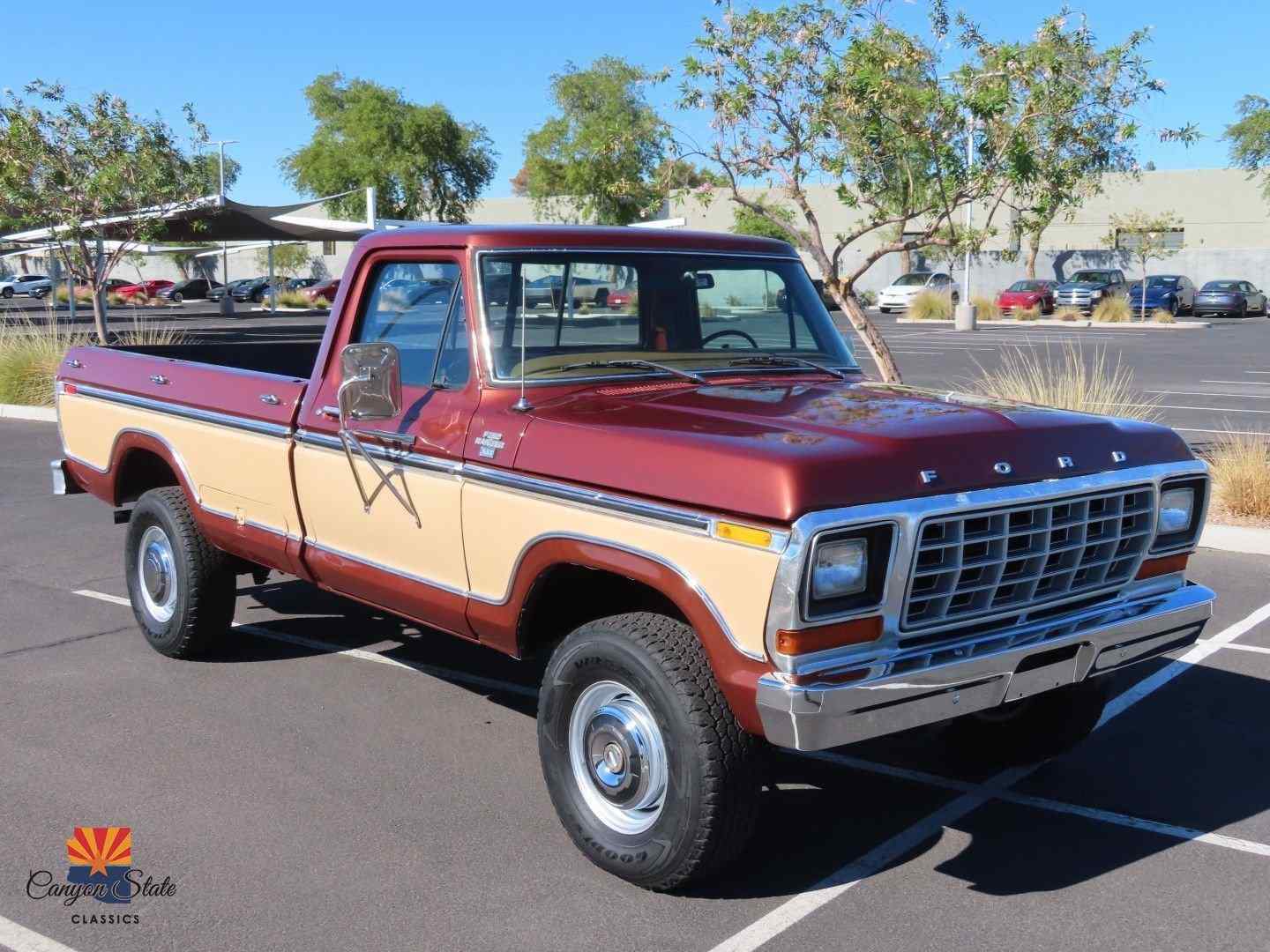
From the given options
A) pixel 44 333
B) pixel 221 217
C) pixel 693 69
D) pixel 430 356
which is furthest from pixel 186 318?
pixel 430 356

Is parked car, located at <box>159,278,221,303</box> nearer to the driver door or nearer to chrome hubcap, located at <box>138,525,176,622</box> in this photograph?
chrome hubcap, located at <box>138,525,176,622</box>

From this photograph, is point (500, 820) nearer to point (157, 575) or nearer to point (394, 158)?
point (157, 575)

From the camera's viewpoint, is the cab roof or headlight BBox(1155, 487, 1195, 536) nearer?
headlight BBox(1155, 487, 1195, 536)

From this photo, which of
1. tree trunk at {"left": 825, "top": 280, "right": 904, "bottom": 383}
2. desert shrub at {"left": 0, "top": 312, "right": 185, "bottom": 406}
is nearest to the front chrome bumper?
tree trunk at {"left": 825, "top": 280, "right": 904, "bottom": 383}

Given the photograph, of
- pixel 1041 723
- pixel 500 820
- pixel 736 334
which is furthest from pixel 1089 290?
pixel 500 820

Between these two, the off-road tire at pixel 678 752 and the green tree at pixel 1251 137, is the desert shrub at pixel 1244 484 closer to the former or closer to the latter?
the off-road tire at pixel 678 752

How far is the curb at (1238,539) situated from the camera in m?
8.82

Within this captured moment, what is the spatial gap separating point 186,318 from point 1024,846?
45.2m

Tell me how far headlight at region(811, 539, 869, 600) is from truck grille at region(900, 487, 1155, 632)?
0.53 ft

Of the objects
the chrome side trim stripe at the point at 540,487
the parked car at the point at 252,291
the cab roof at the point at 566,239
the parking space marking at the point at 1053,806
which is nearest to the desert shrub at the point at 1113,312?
the parked car at the point at 252,291

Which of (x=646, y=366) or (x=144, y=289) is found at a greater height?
(x=144, y=289)

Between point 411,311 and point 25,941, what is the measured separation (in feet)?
8.49

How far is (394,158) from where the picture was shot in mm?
56281

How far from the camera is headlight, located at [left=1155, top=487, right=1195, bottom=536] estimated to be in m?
4.61
